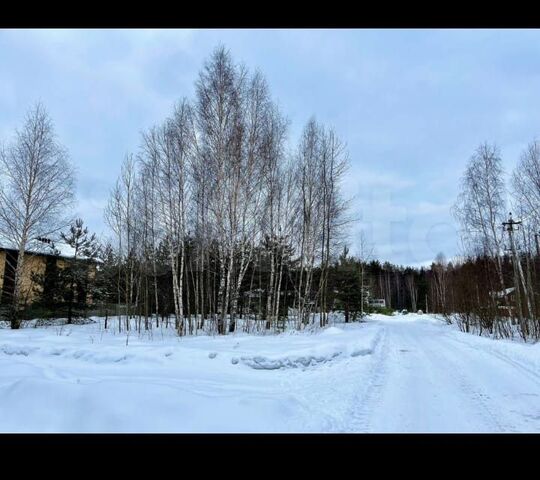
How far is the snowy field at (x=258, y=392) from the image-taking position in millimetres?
4633

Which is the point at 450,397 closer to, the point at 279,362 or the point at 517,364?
the point at 279,362

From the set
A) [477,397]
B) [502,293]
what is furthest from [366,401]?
[502,293]

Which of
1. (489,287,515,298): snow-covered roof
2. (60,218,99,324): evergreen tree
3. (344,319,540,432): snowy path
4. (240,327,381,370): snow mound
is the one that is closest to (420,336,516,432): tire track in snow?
(344,319,540,432): snowy path

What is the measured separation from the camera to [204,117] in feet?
53.6

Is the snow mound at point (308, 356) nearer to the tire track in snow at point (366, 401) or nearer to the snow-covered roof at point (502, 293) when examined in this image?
the tire track in snow at point (366, 401)

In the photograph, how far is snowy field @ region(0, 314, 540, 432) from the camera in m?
4.63

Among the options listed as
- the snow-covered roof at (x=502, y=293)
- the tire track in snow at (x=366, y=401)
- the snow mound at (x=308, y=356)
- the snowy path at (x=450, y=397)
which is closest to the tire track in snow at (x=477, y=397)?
the snowy path at (x=450, y=397)

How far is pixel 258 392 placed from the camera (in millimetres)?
6277

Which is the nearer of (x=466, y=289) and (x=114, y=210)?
(x=114, y=210)

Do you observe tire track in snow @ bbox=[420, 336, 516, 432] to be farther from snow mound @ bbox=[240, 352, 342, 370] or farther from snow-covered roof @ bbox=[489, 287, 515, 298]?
snow-covered roof @ bbox=[489, 287, 515, 298]

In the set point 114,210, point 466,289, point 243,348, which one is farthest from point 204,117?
point 466,289
